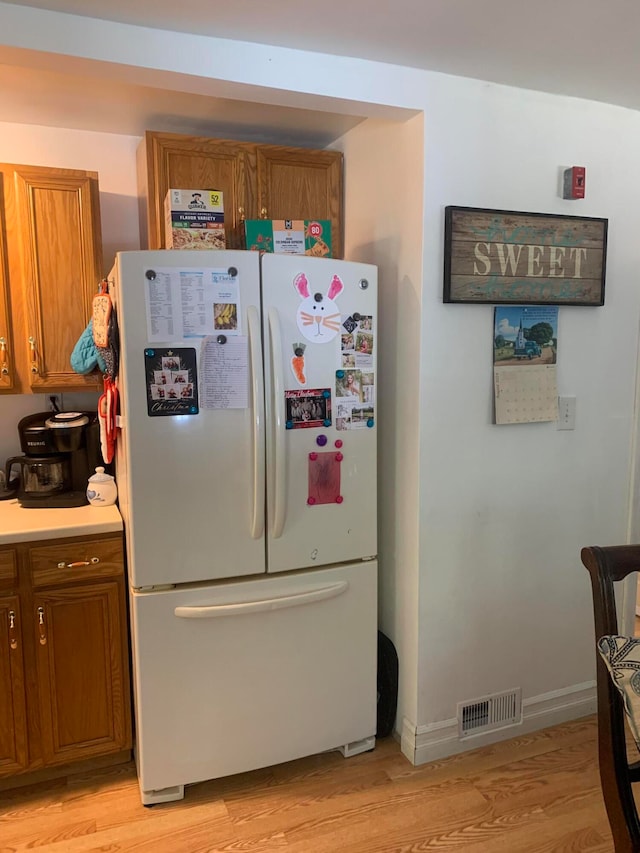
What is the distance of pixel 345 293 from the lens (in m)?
2.18

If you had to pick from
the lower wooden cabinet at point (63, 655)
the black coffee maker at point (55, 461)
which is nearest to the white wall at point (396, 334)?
the lower wooden cabinet at point (63, 655)

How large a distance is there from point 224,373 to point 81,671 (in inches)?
45.1

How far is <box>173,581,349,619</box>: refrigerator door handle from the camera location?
209 centimetres

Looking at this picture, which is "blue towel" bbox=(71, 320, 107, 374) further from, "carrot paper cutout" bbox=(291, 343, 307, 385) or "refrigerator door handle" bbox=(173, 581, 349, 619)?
"refrigerator door handle" bbox=(173, 581, 349, 619)

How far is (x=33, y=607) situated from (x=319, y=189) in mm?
1899

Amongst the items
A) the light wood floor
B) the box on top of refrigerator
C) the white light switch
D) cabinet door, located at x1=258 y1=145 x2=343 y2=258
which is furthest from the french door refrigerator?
the white light switch

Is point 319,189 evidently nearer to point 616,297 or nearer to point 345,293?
point 345,293

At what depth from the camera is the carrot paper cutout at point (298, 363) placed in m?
2.12

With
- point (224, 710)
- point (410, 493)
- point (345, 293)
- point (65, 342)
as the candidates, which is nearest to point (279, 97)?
point (345, 293)

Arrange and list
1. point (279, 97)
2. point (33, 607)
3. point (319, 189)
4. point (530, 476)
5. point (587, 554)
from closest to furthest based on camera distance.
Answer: point (587, 554) → point (279, 97) → point (33, 607) → point (530, 476) → point (319, 189)

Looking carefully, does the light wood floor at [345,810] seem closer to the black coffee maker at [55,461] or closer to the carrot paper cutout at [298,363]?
the black coffee maker at [55,461]

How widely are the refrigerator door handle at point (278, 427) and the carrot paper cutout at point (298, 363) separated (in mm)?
62

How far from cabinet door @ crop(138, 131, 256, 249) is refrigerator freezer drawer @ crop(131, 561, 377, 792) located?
133 centimetres

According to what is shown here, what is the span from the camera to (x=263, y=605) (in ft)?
7.09
